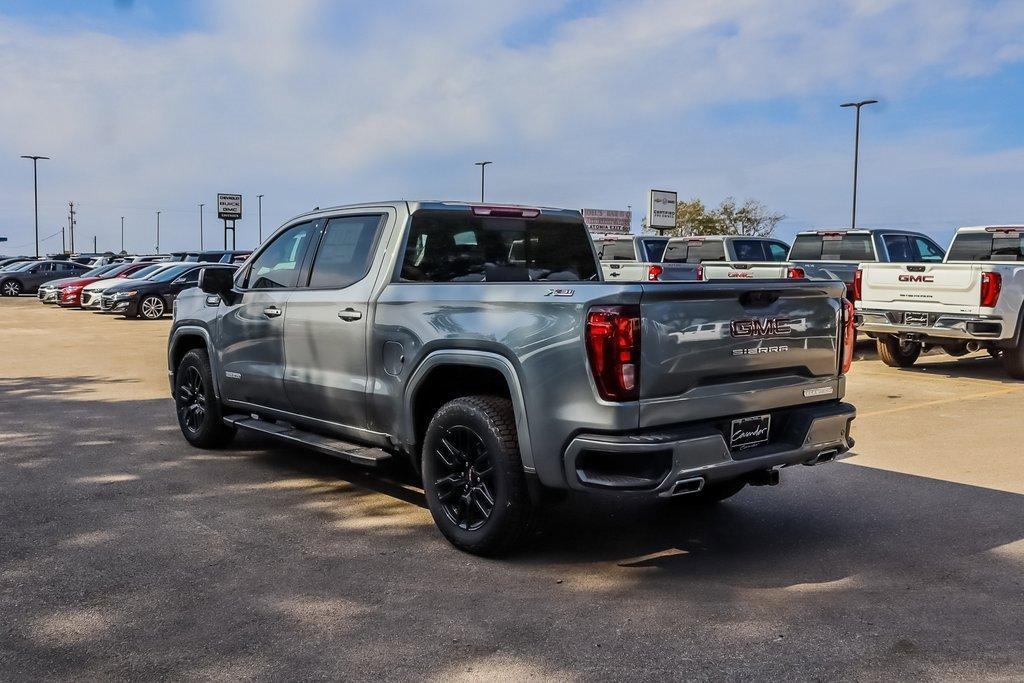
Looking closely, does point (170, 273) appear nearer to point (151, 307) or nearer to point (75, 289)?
point (151, 307)

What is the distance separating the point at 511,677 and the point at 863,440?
530 centimetres

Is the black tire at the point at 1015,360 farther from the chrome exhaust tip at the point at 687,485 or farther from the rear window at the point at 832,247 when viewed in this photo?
the chrome exhaust tip at the point at 687,485

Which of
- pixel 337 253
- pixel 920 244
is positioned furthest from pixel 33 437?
pixel 920 244

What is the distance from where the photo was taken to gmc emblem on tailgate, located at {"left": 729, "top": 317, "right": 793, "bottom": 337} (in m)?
4.49

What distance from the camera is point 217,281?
672 cm

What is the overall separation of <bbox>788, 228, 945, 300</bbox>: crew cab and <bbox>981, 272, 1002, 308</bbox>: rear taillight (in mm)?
4102

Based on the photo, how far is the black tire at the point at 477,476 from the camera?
451 cm

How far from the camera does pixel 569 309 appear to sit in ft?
13.9

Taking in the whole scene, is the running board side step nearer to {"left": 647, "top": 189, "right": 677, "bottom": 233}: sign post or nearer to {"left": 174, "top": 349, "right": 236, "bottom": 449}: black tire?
{"left": 174, "top": 349, "right": 236, "bottom": 449}: black tire

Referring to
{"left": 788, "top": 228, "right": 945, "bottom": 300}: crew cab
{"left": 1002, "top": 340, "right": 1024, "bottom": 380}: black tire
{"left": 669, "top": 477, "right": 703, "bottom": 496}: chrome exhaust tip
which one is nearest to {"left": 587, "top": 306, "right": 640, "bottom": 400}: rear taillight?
{"left": 669, "top": 477, "right": 703, "bottom": 496}: chrome exhaust tip

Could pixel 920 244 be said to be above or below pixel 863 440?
above

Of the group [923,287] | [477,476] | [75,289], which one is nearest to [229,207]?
[75,289]

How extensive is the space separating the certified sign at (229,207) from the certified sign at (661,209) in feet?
86.7

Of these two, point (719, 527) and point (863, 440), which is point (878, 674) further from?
point (863, 440)
